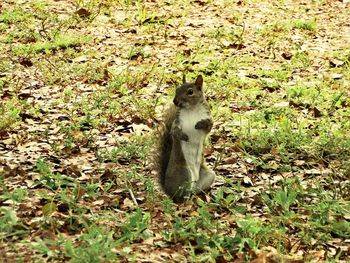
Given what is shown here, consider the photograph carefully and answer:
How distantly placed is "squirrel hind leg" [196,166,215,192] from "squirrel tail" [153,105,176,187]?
0.27 metres

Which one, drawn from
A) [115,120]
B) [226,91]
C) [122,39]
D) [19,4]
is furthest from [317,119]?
[19,4]

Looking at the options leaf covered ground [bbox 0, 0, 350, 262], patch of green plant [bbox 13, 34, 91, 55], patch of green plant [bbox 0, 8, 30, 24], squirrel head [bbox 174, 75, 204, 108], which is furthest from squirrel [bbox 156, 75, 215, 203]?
patch of green plant [bbox 0, 8, 30, 24]

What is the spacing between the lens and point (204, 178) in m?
5.06

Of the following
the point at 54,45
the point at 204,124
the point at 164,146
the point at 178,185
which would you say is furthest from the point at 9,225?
the point at 54,45

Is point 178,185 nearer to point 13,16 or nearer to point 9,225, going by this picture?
point 9,225

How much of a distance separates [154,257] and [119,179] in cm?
152

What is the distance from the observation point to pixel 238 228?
4.27m

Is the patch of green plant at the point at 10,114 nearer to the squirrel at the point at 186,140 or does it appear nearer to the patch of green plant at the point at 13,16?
the squirrel at the point at 186,140

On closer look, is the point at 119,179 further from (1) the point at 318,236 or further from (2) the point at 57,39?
(2) the point at 57,39

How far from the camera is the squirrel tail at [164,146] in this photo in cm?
504

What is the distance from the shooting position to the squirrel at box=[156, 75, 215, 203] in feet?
16.0

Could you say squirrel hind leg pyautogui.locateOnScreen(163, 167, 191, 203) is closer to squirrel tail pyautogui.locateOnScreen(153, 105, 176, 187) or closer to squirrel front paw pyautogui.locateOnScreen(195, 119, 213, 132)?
squirrel tail pyautogui.locateOnScreen(153, 105, 176, 187)

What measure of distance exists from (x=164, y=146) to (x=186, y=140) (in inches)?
11.3

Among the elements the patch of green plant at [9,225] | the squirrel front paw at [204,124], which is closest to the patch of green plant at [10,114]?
the squirrel front paw at [204,124]
